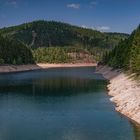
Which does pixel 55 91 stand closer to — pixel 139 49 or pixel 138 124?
pixel 139 49

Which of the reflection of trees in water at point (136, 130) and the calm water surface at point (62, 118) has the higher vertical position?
the reflection of trees in water at point (136, 130)

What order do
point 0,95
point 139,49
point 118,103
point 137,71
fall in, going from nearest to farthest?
point 118,103, point 0,95, point 137,71, point 139,49

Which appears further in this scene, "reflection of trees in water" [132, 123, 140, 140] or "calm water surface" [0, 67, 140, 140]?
"calm water surface" [0, 67, 140, 140]

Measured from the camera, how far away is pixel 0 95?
319 ft

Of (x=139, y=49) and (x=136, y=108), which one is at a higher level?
(x=139, y=49)

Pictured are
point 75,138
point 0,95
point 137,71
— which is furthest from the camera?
point 137,71

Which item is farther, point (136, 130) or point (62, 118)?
point (62, 118)

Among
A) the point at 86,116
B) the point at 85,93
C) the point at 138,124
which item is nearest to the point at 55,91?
the point at 85,93

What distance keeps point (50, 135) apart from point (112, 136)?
8.19 m

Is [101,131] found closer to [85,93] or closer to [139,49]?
[85,93]

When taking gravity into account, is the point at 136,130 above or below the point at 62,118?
above

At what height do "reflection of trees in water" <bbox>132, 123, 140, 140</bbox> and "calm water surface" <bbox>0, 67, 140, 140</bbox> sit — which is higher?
"reflection of trees in water" <bbox>132, 123, 140, 140</bbox>

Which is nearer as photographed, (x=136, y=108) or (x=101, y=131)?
(x=101, y=131)

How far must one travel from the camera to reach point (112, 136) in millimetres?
52656
